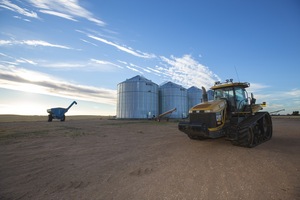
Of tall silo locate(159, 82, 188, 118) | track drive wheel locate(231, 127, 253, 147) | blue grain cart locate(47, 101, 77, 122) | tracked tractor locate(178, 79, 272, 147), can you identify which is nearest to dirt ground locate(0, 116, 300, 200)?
track drive wheel locate(231, 127, 253, 147)

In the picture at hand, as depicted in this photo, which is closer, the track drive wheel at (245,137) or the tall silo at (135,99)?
the track drive wheel at (245,137)

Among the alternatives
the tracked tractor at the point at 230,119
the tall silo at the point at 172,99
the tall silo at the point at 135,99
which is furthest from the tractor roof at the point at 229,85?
the tall silo at the point at 172,99

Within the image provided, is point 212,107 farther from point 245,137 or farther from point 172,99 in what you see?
point 172,99

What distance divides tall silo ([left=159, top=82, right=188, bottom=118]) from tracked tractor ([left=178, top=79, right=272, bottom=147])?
88.5 feet

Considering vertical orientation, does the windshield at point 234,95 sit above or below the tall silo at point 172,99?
below

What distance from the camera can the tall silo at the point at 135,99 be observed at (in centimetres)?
3297

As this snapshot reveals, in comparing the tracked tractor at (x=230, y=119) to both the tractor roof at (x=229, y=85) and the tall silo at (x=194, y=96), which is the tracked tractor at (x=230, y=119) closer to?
the tractor roof at (x=229, y=85)

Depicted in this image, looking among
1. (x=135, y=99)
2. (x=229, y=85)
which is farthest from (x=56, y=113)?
(x=229, y=85)

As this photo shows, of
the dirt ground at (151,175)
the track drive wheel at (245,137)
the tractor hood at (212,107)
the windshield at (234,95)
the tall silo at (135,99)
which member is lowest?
the dirt ground at (151,175)

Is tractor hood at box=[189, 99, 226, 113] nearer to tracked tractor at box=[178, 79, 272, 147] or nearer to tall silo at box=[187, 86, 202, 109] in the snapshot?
tracked tractor at box=[178, 79, 272, 147]

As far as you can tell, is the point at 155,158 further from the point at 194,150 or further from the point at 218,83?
the point at 218,83

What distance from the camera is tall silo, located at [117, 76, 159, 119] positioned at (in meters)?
33.0

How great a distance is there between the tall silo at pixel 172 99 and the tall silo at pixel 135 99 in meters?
3.68

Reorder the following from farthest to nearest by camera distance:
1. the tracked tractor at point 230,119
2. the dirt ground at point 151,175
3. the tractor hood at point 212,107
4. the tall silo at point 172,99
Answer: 1. the tall silo at point 172,99
2. the tractor hood at point 212,107
3. the tracked tractor at point 230,119
4. the dirt ground at point 151,175
